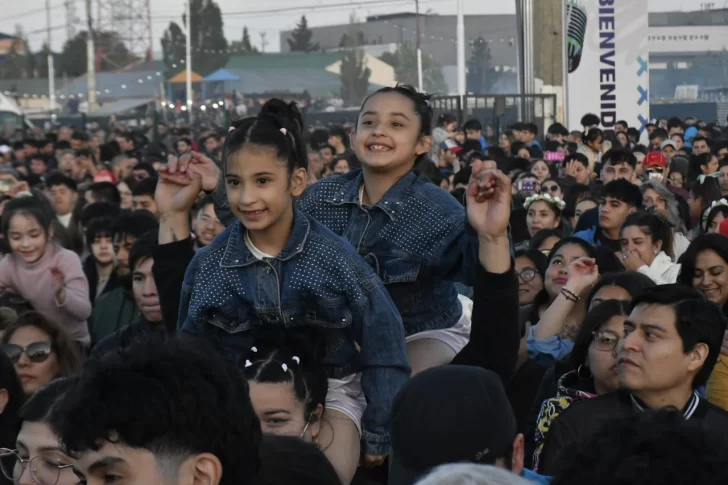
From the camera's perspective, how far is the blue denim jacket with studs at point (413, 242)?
13.6ft

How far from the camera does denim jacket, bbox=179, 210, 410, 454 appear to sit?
12.3 feet

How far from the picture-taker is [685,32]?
277 ft

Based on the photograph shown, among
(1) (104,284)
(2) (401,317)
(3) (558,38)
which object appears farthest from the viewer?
(3) (558,38)

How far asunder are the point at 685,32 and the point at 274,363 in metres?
84.8

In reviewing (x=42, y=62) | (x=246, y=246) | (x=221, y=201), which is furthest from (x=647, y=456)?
(x=42, y=62)

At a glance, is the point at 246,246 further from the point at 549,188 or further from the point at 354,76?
the point at 354,76

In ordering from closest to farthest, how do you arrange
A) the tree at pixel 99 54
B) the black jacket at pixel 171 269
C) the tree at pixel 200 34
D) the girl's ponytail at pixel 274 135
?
the girl's ponytail at pixel 274 135
the black jacket at pixel 171 269
the tree at pixel 99 54
the tree at pixel 200 34

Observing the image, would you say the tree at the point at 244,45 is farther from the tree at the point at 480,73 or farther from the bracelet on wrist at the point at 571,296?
the bracelet on wrist at the point at 571,296

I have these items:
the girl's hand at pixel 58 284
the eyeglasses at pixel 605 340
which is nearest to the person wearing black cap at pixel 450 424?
the eyeglasses at pixel 605 340

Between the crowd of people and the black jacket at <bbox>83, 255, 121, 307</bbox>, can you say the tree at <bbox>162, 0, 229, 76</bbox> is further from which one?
the crowd of people

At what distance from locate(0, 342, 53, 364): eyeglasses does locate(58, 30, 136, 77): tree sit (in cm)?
9236

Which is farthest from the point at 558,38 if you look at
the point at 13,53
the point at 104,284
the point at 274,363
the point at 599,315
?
the point at 13,53

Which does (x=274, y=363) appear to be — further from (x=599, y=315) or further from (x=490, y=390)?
(x=599, y=315)

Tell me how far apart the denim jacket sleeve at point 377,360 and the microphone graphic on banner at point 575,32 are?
67.8ft
